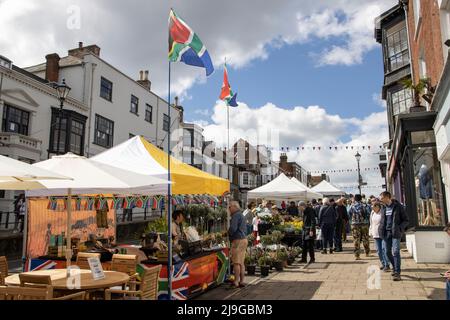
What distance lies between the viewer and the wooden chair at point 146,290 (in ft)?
17.3

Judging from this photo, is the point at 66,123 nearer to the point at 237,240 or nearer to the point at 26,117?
the point at 26,117

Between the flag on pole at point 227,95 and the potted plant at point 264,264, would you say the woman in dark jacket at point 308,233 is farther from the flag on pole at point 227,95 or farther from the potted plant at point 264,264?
the flag on pole at point 227,95

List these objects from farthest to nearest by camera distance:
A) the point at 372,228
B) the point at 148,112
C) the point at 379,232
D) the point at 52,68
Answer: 1. the point at 148,112
2. the point at 52,68
3. the point at 372,228
4. the point at 379,232

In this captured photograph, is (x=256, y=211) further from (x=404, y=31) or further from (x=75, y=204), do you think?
(x=404, y=31)

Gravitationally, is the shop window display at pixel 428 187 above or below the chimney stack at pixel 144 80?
below

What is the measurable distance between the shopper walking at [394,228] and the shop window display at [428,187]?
2693 millimetres

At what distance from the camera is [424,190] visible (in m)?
11.1

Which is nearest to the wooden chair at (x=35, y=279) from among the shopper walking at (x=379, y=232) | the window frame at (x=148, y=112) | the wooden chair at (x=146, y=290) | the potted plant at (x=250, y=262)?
the wooden chair at (x=146, y=290)

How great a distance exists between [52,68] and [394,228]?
23245mm

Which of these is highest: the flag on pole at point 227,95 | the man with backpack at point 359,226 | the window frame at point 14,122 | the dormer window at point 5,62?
the dormer window at point 5,62

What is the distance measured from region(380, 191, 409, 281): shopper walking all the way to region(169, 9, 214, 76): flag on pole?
Result: 5.19m

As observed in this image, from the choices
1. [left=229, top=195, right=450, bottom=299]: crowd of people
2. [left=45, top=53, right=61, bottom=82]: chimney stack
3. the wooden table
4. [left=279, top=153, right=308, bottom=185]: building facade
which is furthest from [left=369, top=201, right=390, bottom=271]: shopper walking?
[left=279, top=153, right=308, bottom=185]: building facade

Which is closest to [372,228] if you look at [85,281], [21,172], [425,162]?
[425,162]
